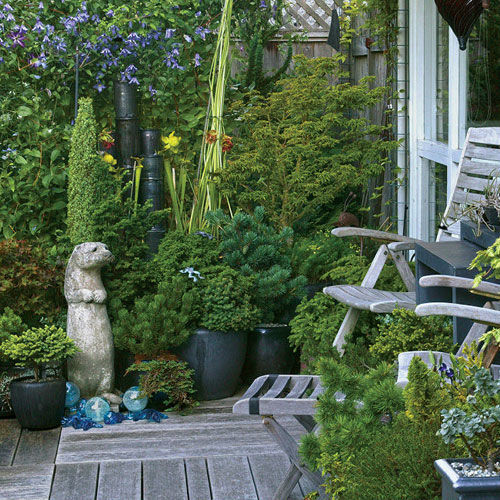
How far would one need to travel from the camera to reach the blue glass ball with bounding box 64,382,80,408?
468 centimetres

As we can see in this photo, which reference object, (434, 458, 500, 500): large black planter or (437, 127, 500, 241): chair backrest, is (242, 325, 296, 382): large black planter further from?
(434, 458, 500, 500): large black planter

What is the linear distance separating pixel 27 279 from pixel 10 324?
292 millimetres

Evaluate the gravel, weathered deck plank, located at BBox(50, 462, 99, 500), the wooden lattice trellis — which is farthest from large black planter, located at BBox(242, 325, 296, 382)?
the gravel

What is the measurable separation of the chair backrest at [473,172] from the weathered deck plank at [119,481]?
6.00 feet

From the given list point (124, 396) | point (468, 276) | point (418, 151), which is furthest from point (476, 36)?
point (124, 396)

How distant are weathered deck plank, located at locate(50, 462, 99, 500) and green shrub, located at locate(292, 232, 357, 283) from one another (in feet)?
6.38

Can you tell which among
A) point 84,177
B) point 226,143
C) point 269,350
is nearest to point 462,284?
point 269,350

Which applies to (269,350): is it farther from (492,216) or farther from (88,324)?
(492,216)

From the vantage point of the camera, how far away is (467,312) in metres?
2.92

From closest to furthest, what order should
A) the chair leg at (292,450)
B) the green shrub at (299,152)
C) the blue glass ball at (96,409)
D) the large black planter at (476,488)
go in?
the large black planter at (476,488) → the chair leg at (292,450) → the blue glass ball at (96,409) → the green shrub at (299,152)

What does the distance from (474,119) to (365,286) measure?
1.00 m

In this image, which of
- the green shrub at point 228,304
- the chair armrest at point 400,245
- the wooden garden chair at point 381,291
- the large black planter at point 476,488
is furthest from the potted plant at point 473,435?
the green shrub at point 228,304

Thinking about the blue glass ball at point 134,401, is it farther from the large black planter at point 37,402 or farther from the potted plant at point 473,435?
the potted plant at point 473,435

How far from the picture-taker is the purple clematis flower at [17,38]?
5637 millimetres
